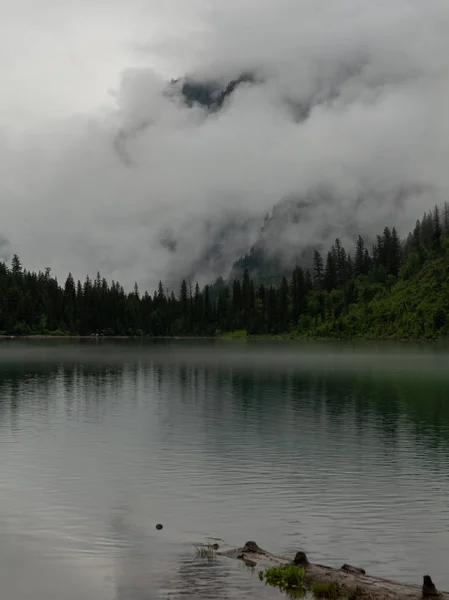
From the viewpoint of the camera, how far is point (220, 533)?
35.3 metres

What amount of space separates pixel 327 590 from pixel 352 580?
117 centimetres

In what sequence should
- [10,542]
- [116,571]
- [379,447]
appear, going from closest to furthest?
1. [116,571]
2. [10,542]
3. [379,447]

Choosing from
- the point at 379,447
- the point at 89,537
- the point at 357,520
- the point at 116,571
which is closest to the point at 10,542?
the point at 89,537

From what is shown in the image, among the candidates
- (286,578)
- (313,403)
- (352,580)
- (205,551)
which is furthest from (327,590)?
(313,403)

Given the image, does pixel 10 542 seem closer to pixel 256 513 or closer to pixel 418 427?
pixel 256 513

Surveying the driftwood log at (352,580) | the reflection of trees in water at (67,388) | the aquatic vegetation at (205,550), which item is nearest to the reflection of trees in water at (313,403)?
the reflection of trees in water at (67,388)

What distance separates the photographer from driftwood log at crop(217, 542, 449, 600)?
2428 cm

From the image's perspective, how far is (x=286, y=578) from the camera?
1049 inches

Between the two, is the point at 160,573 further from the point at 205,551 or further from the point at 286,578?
the point at 286,578

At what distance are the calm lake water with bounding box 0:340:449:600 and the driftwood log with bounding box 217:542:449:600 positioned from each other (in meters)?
1.30

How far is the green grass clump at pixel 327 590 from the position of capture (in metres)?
25.0

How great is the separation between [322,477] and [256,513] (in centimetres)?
1016

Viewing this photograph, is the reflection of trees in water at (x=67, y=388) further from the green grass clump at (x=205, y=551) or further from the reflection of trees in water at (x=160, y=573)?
the green grass clump at (x=205, y=551)

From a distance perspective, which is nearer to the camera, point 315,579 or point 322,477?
point 315,579
